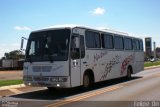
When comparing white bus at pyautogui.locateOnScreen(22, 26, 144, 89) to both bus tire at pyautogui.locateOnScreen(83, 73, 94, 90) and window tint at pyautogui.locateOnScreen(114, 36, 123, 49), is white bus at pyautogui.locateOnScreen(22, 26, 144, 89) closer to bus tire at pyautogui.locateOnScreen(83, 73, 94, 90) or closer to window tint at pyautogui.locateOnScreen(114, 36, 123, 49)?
bus tire at pyautogui.locateOnScreen(83, 73, 94, 90)

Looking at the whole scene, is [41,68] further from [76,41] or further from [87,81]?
[87,81]

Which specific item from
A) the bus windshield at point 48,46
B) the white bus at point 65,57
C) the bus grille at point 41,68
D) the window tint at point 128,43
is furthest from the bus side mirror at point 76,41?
the window tint at point 128,43

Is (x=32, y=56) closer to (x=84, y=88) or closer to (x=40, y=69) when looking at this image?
(x=40, y=69)

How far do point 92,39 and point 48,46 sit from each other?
3107 mm

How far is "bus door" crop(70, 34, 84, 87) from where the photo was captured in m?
14.7

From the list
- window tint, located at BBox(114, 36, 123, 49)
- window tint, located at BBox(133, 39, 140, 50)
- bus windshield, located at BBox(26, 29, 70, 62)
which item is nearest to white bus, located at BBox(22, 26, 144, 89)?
bus windshield, located at BBox(26, 29, 70, 62)

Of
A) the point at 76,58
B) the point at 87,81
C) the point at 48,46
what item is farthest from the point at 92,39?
the point at 48,46

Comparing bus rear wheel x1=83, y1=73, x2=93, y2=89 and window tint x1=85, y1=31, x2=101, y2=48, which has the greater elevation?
window tint x1=85, y1=31, x2=101, y2=48

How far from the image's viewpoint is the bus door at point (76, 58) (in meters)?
14.7

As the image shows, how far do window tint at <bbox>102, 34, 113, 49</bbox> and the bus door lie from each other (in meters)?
3.22

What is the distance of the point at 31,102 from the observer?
12789 millimetres

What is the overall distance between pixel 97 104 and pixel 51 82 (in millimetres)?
3391

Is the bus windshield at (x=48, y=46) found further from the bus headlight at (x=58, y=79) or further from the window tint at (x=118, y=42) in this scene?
the window tint at (x=118, y=42)

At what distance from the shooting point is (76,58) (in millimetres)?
15102
